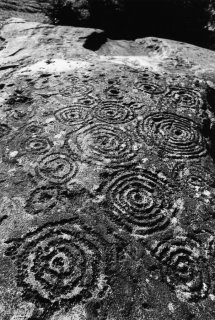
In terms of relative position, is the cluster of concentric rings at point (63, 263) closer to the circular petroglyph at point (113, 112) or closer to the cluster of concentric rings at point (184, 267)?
the cluster of concentric rings at point (184, 267)

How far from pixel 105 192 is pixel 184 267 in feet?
2.80

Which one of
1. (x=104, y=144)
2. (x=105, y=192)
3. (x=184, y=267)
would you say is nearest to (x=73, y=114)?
(x=104, y=144)

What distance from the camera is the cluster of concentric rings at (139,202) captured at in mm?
2441

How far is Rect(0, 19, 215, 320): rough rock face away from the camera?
201cm

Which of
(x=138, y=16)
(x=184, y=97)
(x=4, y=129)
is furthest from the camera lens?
(x=138, y=16)

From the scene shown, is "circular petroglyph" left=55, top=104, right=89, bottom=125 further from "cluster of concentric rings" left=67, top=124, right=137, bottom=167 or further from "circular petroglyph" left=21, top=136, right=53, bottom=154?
"circular petroglyph" left=21, top=136, right=53, bottom=154

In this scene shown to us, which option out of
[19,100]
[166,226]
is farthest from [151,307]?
[19,100]

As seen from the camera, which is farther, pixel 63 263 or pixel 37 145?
pixel 37 145

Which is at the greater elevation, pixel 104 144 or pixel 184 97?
pixel 184 97

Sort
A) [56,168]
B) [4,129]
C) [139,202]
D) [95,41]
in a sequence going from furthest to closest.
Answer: [95,41]
[4,129]
[56,168]
[139,202]

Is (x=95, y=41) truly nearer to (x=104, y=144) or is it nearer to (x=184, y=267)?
(x=104, y=144)

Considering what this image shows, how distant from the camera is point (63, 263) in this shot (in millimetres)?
2166

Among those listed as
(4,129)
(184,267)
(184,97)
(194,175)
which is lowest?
(4,129)

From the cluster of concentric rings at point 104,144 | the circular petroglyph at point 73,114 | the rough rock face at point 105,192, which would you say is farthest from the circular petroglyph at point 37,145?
the circular petroglyph at point 73,114
